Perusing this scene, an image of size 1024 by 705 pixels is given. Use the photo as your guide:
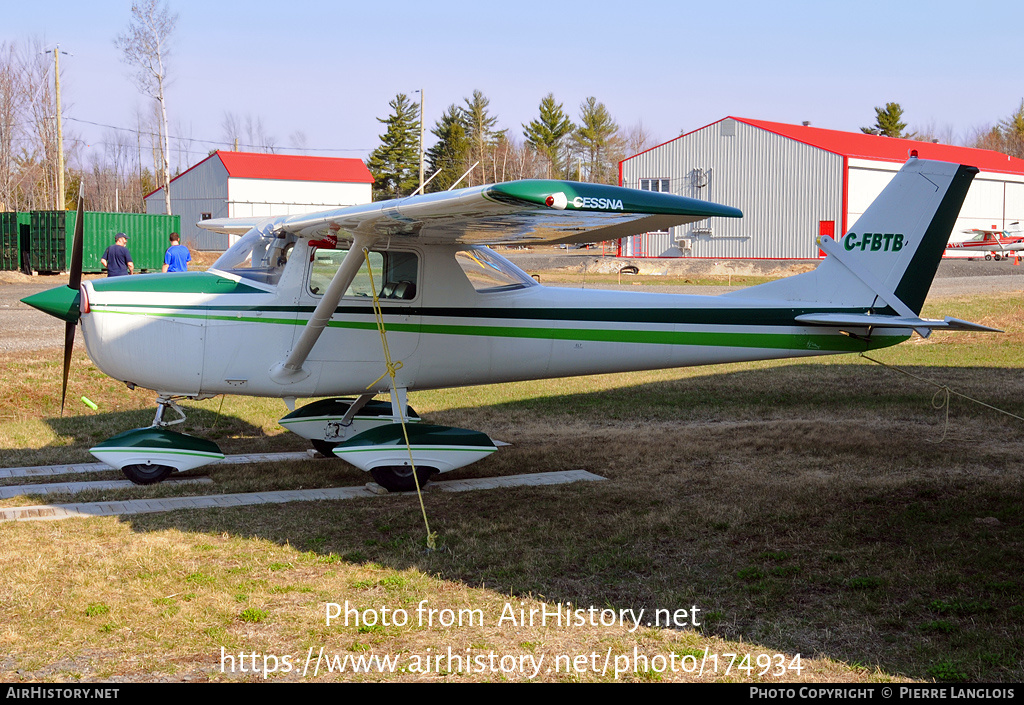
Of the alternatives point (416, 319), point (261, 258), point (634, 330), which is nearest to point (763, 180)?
point (634, 330)

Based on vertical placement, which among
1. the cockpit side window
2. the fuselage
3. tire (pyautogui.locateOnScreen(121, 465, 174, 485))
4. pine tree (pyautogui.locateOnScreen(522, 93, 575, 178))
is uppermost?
pine tree (pyautogui.locateOnScreen(522, 93, 575, 178))

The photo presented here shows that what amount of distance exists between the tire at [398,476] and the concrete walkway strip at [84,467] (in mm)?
1724

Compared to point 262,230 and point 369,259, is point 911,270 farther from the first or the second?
point 262,230

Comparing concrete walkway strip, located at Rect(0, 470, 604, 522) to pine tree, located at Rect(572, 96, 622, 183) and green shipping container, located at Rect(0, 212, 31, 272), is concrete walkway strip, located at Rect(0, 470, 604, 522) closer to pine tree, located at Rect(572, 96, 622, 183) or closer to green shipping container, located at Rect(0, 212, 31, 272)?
green shipping container, located at Rect(0, 212, 31, 272)

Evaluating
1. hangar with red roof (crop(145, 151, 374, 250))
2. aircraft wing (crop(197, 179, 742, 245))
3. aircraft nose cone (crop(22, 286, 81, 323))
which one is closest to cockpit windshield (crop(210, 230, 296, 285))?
aircraft wing (crop(197, 179, 742, 245))

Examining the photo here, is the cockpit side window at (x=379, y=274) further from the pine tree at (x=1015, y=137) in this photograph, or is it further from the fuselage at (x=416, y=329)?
the pine tree at (x=1015, y=137)

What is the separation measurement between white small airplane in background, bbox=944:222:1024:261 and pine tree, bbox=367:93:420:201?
127 feet

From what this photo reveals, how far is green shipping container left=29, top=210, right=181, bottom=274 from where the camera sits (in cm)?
3259

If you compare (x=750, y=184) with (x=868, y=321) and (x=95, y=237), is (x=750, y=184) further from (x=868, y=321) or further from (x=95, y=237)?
(x=868, y=321)

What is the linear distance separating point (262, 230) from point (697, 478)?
431 cm

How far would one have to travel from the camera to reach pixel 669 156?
44.2 metres

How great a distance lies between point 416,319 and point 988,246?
46913 millimetres

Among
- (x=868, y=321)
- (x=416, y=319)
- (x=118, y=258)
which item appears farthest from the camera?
(x=118, y=258)

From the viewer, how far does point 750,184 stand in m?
42.1
